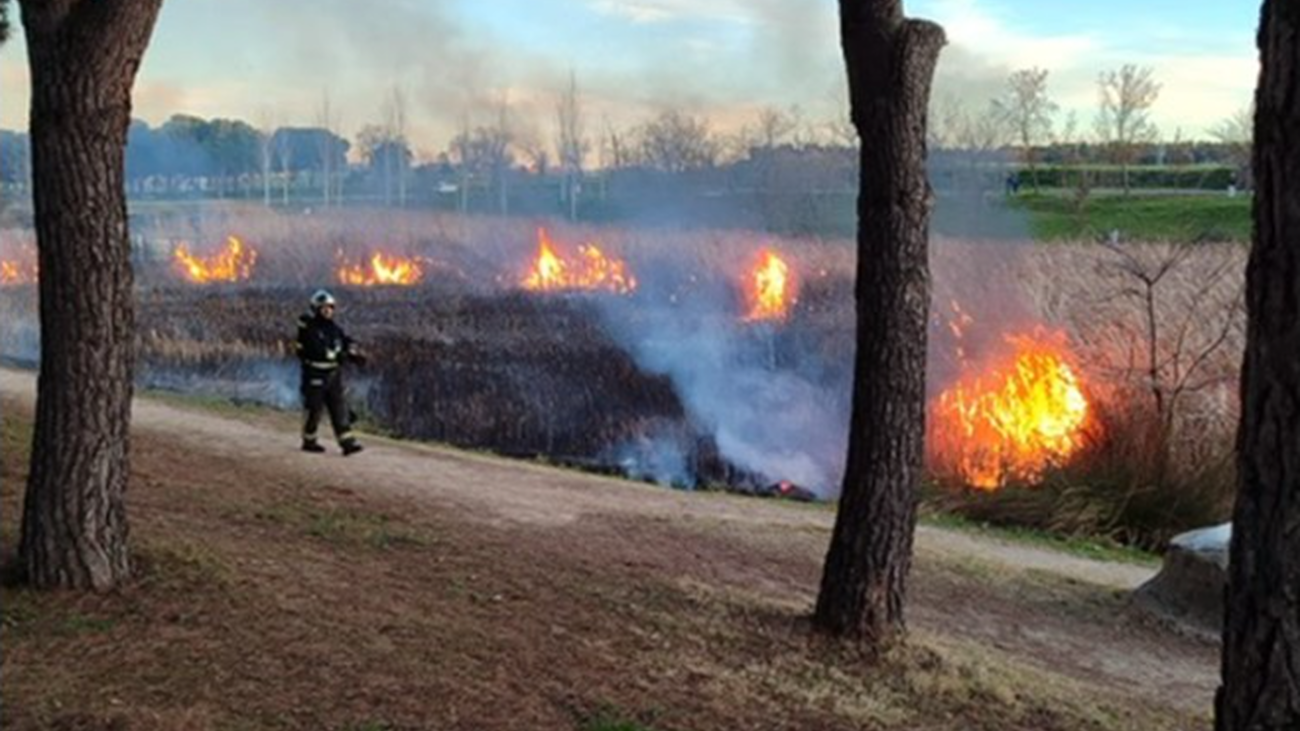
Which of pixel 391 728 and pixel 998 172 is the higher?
pixel 998 172

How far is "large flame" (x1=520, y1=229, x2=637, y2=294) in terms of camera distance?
46169mm

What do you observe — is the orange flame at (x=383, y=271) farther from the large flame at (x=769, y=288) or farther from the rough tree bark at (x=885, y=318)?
the rough tree bark at (x=885, y=318)

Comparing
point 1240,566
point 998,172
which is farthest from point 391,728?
point 998,172

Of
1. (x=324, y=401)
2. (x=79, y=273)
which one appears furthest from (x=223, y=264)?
(x=79, y=273)

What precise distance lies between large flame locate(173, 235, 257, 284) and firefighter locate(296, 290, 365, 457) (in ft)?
120

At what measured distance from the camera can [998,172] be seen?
44.0m

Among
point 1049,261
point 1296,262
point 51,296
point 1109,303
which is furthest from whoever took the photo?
point 1049,261

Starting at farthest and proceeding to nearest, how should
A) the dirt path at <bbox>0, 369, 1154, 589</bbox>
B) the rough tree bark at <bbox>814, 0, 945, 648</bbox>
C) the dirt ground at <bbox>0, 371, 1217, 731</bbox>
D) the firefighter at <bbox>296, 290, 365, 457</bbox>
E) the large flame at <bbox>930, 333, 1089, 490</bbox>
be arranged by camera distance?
the large flame at <bbox>930, 333, 1089, 490</bbox>, the firefighter at <bbox>296, 290, 365, 457</bbox>, the dirt path at <bbox>0, 369, 1154, 589</bbox>, the rough tree bark at <bbox>814, 0, 945, 648</bbox>, the dirt ground at <bbox>0, 371, 1217, 731</bbox>

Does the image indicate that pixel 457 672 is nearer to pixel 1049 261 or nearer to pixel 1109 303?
pixel 1109 303

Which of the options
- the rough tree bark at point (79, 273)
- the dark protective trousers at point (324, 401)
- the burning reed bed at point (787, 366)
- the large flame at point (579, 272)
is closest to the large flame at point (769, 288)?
the burning reed bed at point (787, 366)

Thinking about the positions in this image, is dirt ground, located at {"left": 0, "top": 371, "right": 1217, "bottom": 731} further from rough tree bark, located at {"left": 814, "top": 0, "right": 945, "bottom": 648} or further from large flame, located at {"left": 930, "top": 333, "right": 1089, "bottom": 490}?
large flame, located at {"left": 930, "top": 333, "right": 1089, "bottom": 490}

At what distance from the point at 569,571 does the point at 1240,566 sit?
592 centimetres

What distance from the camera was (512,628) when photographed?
21.3ft

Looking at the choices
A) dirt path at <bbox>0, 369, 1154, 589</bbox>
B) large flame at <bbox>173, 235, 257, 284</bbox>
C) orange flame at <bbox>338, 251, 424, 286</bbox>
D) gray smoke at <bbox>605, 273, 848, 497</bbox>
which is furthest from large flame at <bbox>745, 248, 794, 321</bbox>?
large flame at <bbox>173, 235, 257, 284</bbox>
